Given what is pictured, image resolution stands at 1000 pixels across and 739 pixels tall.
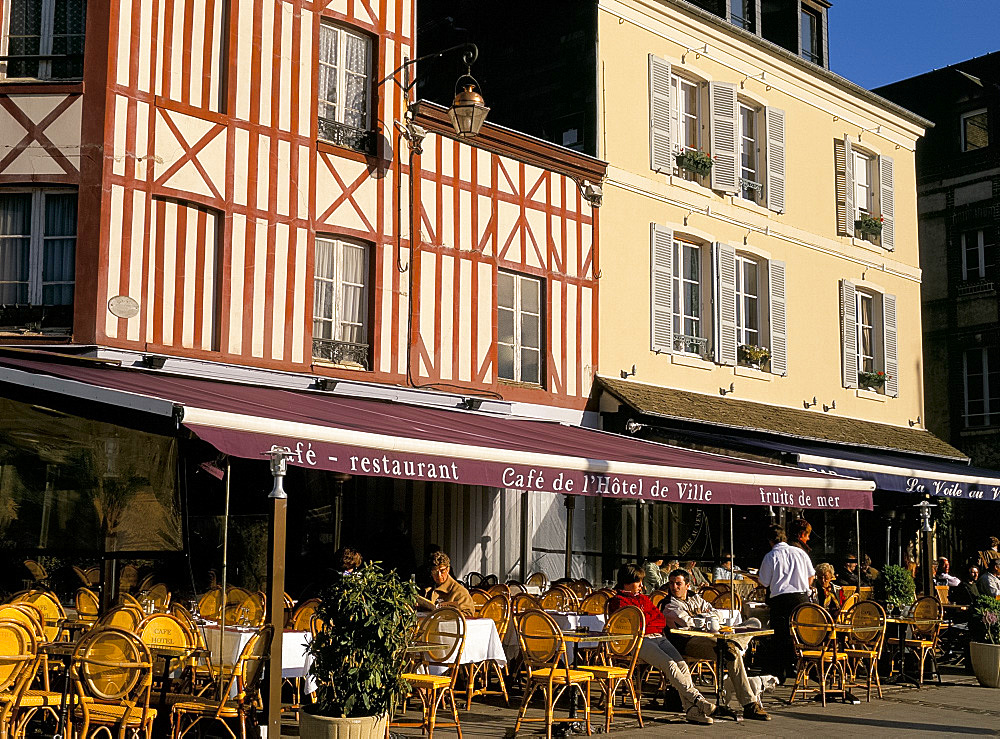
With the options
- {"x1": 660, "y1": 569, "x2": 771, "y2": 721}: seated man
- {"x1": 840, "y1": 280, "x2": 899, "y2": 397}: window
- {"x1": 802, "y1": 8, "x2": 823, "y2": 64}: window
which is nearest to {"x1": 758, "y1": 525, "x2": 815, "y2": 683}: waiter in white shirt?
{"x1": 660, "y1": 569, "x2": 771, "y2": 721}: seated man

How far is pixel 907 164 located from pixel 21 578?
16.6m

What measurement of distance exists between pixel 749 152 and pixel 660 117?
2327 millimetres

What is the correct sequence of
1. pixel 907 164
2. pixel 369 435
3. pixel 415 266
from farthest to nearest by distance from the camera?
pixel 907 164
pixel 415 266
pixel 369 435

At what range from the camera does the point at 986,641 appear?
12.6 m

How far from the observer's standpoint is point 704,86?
1809 centimetres

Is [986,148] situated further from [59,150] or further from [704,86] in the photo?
[59,150]

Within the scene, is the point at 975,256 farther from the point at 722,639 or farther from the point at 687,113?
the point at 722,639

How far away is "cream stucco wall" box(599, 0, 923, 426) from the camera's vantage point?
54.5ft

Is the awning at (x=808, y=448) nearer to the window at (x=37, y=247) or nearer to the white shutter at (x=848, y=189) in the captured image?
the white shutter at (x=848, y=189)

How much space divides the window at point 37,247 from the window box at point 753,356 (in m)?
9.77

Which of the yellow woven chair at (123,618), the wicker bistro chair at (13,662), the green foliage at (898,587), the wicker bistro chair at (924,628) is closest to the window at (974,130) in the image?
the green foliage at (898,587)

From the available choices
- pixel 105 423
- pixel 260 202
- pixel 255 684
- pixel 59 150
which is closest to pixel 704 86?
Answer: pixel 260 202

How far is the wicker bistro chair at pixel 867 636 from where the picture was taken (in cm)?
1095

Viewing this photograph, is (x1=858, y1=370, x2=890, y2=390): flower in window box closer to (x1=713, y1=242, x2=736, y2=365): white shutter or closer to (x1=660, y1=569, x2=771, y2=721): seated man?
(x1=713, y1=242, x2=736, y2=365): white shutter
